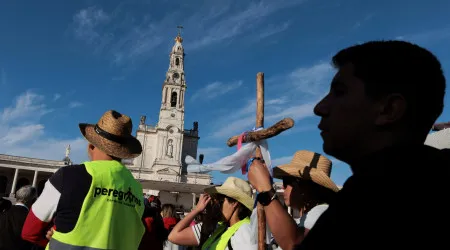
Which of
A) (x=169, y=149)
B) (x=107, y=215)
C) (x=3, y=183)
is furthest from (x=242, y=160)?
(x=3, y=183)

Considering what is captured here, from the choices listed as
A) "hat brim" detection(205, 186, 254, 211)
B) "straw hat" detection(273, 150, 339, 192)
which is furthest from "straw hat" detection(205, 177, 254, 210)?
"straw hat" detection(273, 150, 339, 192)

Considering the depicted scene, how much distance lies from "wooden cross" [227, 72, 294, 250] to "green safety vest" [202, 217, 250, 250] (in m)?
0.74

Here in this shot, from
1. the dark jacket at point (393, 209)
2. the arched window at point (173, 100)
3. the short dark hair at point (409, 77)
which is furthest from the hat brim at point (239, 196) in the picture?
the arched window at point (173, 100)

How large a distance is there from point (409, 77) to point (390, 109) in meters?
0.11

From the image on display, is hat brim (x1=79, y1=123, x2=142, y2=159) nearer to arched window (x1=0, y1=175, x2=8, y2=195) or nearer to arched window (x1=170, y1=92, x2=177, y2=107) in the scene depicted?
arched window (x1=170, y1=92, x2=177, y2=107)

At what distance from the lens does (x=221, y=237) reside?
3602mm

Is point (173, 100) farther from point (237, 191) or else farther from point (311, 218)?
point (311, 218)

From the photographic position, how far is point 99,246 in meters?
2.84

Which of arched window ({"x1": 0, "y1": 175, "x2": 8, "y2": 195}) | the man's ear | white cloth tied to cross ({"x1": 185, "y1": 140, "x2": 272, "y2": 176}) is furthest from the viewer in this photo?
arched window ({"x1": 0, "y1": 175, "x2": 8, "y2": 195})

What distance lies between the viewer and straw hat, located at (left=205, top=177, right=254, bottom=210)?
3832 mm

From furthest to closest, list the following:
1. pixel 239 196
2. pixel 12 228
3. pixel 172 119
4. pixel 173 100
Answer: pixel 173 100 → pixel 172 119 → pixel 12 228 → pixel 239 196

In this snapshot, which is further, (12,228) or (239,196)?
(12,228)

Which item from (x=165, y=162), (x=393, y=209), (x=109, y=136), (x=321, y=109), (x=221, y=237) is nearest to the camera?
(x=393, y=209)

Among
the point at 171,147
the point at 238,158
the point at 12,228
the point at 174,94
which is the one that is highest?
the point at 174,94
